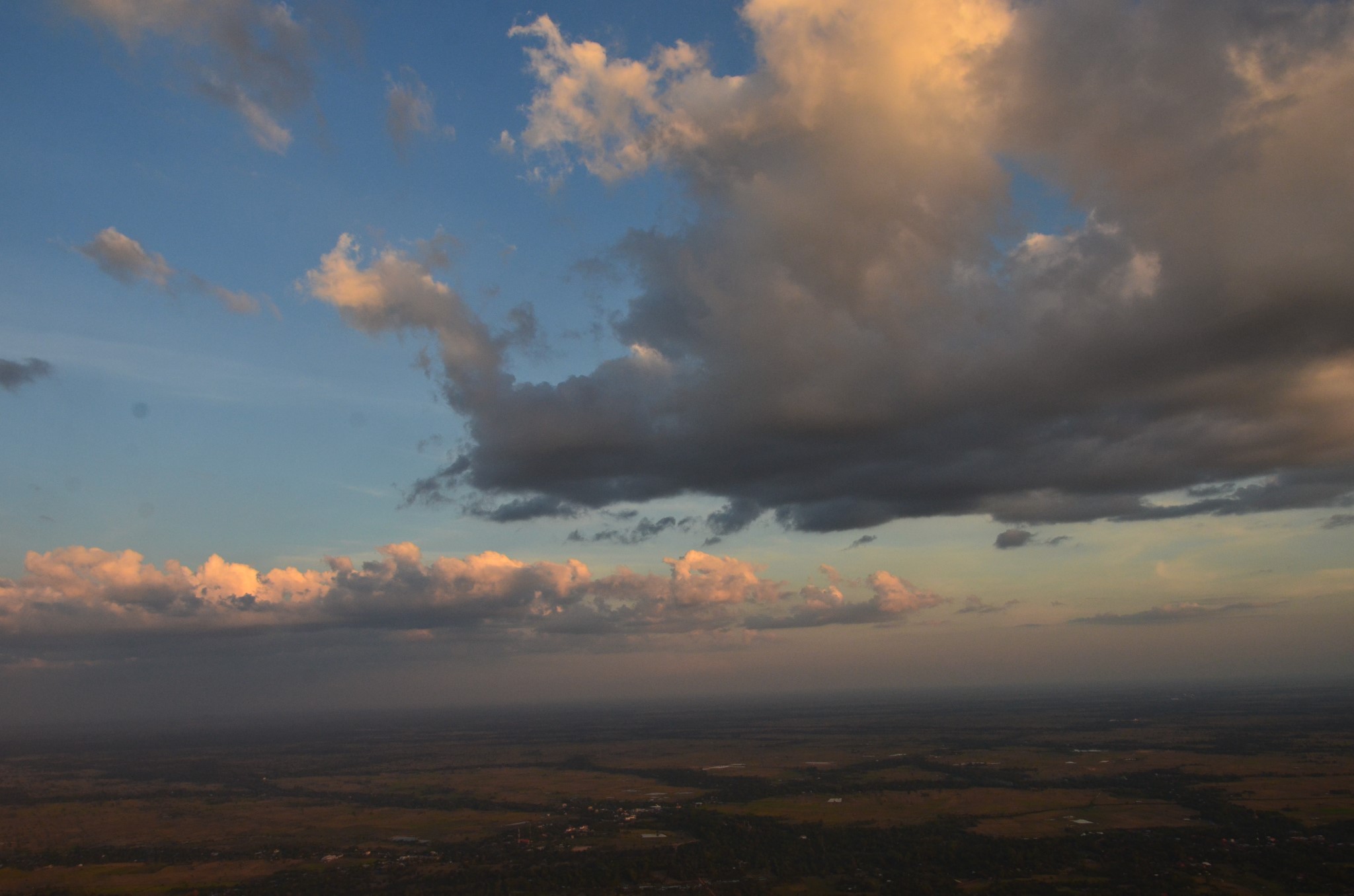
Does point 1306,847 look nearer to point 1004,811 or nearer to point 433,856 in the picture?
point 1004,811

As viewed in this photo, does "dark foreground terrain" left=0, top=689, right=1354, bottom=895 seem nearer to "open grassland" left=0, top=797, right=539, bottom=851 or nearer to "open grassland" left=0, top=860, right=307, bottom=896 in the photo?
"open grassland" left=0, top=860, right=307, bottom=896

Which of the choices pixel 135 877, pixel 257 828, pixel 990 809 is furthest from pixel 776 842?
pixel 257 828

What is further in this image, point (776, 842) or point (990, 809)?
point (990, 809)

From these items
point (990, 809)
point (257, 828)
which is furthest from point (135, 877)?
point (990, 809)

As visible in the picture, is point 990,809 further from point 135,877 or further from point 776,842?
point 135,877

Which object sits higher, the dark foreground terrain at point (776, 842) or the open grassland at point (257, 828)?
the dark foreground terrain at point (776, 842)

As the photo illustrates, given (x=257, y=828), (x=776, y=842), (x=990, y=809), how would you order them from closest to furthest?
(x=776, y=842) → (x=990, y=809) → (x=257, y=828)

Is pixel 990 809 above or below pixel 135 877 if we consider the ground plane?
below

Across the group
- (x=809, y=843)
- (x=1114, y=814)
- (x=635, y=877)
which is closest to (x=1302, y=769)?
(x=1114, y=814)

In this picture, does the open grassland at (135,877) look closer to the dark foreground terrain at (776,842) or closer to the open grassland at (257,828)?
the dark foreground terrain at (776,842)

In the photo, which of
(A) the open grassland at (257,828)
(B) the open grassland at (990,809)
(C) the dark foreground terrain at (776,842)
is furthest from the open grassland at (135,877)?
(B) the open grassland at (990,809)

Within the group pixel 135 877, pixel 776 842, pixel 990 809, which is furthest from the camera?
pixel 990 809

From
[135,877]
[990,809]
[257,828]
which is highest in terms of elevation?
[135,877]
